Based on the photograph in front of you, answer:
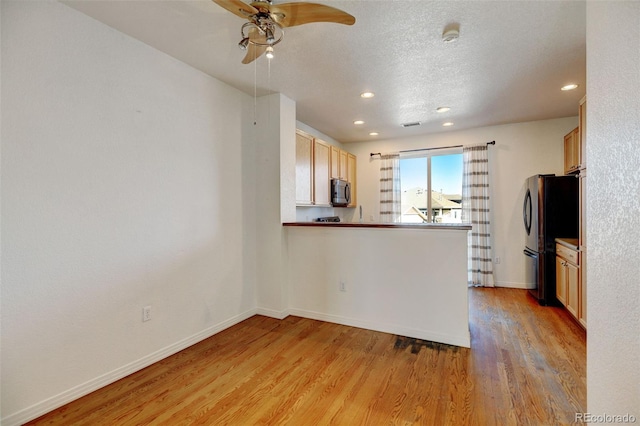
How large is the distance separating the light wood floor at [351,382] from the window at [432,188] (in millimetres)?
2478

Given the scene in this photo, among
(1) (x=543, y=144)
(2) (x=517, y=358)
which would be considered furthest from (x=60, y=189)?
(1) (x=543, y=144)

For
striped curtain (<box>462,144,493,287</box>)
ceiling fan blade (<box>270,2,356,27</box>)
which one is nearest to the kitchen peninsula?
ceiling fan blade (<box>270,2,356,27</box>)

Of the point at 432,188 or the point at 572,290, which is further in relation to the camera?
the point at 432,188

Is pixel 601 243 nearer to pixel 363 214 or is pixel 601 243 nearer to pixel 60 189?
pixel 60 189

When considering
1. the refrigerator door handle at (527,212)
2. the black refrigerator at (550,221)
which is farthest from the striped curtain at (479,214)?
the black refrigerator at (550,221)

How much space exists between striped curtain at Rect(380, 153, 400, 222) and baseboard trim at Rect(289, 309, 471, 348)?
267 cm

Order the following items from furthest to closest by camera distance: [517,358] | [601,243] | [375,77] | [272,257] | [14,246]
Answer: [272,257] → [375,77] → [517,358] → [14,246] → [601,243]

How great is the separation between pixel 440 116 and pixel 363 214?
2.33m

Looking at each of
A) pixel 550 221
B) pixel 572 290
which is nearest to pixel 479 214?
pixel 550 221

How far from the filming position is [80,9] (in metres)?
1.92

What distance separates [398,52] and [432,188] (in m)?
3.29

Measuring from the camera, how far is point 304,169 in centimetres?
389

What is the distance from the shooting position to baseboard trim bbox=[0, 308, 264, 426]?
1.69 metres

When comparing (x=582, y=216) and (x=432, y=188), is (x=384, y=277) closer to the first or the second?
(x=582, y=216)
